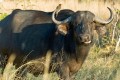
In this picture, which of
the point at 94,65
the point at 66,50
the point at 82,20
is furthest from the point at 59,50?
the point at 94,65

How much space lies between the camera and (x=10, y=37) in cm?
1020

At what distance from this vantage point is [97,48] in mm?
13875

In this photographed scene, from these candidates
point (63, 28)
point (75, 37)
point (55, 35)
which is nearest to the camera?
point (75, 37)

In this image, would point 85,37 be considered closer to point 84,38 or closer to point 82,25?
point 84,38

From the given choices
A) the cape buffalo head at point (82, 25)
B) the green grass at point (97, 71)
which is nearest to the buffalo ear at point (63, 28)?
the cape buffalo head at point (82, 25)

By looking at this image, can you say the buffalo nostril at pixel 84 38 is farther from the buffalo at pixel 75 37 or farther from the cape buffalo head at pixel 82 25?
the buffalo at pixel 75 37

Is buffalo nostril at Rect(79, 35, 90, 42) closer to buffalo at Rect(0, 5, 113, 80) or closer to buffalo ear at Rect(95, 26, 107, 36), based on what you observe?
buffalo at Rect(0, 5, 113, 80)

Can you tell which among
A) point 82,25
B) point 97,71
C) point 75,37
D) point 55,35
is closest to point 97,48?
point 97,71

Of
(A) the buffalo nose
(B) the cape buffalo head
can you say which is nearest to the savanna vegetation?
(B) the cape buffalo head

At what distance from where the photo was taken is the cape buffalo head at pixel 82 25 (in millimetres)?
8623

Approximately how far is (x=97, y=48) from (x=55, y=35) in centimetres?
458

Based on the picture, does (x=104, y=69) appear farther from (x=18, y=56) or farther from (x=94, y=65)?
(x=18, y=56)

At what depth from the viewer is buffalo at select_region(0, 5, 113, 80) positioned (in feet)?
Result: 29.3

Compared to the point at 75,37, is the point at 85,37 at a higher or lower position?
higher
